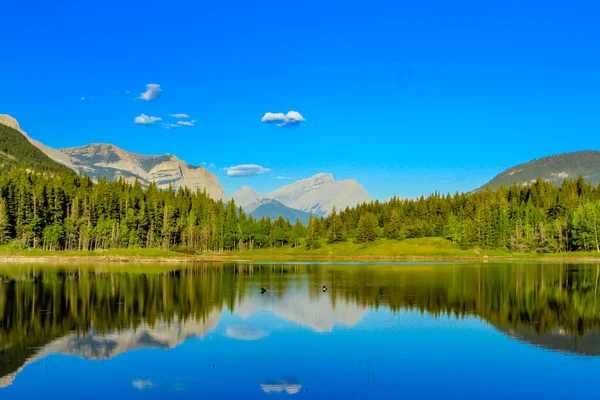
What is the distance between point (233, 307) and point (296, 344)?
17.6 meters

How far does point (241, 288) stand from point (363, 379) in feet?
147

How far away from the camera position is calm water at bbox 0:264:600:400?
25484 mm

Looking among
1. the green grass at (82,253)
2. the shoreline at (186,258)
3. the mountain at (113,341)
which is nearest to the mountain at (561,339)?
the mountain at (113,341)

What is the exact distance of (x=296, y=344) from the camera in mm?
35469

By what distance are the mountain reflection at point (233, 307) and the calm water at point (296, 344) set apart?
0.61ft

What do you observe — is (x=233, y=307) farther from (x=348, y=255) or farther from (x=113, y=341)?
(x=348, y=255)

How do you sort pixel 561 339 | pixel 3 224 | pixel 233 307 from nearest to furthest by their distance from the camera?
pixel 561 339, pixel 233 307, pixel 3 224

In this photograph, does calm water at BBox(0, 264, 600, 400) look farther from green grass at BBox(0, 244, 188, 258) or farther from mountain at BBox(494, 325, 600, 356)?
green grass at BBox(0, 244, 188, 258)

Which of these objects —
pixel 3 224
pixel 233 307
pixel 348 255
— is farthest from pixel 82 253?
pixel 233 307

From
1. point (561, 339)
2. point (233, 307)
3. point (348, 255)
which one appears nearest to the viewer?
point (561, 339)

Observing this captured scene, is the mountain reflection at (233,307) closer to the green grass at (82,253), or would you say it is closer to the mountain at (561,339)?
the mountain at (561,339)

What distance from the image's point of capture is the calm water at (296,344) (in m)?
25.5

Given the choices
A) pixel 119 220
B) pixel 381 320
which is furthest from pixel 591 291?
A: pixel 119 220

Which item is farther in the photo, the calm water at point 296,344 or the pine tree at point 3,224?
the pine tree at point 3,224
